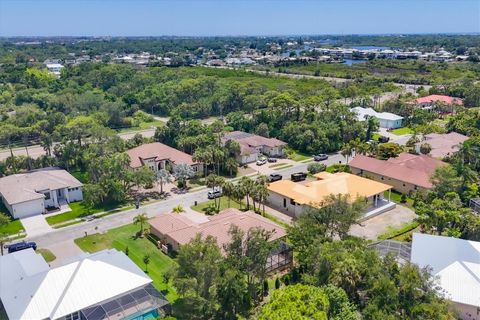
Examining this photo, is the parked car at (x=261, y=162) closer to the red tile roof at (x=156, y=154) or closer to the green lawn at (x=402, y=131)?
the red tile roof at (x=156, y=154)

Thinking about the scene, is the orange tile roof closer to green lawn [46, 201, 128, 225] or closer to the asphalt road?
the asphalt road

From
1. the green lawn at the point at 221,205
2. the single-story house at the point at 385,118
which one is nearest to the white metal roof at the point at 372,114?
the single-story house at the point at 385,118

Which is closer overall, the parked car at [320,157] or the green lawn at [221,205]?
the green lawn at [221,205]

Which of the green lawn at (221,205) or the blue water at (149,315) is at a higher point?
the blue water at (149,315)

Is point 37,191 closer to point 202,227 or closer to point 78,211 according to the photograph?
point 78,211

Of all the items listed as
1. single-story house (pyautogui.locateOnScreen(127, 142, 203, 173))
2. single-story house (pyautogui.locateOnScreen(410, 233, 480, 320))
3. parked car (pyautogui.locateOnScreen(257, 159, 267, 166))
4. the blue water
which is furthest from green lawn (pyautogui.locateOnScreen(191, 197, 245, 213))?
single-story house (pyautogui.locateOnScreen(410, 233, 480, 320))
